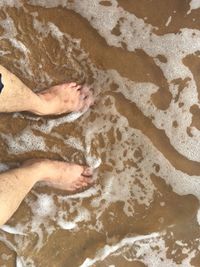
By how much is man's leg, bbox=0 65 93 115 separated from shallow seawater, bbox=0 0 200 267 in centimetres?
5

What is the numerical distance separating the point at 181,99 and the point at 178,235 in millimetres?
608

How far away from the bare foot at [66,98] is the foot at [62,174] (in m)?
0.22

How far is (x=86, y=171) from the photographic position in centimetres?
194

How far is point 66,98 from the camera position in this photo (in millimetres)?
1856

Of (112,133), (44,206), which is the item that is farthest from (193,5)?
(44,206)

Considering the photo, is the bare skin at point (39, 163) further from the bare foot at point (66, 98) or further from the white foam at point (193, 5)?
the white foam at point (193, 5)

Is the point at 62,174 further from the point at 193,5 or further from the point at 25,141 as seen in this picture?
the point at 193,5

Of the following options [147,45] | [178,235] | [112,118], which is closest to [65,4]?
[147,45]

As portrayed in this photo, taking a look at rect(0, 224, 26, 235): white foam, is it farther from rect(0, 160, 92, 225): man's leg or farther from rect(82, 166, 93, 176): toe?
rect(82, 166, 93, 176): toe

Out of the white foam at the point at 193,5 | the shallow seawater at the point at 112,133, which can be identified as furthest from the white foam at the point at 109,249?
the white foam at the point at 193,5

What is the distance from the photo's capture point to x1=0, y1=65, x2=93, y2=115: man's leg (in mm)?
1539

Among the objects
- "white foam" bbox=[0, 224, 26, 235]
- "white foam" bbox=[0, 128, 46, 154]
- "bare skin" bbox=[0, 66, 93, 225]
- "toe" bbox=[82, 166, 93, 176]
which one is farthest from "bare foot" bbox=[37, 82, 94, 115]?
"white foam" bbox=[0, 224, 26, 235]

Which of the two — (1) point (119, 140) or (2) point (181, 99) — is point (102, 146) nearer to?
(1) point (119, 140)

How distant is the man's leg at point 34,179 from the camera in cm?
162
